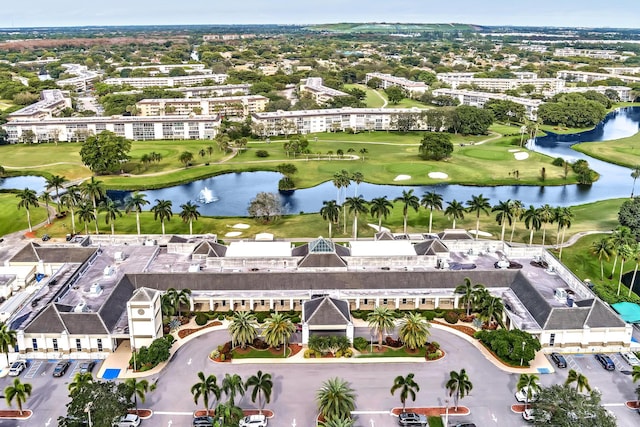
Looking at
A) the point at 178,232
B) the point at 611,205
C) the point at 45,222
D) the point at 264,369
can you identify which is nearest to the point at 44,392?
the point at 264,369

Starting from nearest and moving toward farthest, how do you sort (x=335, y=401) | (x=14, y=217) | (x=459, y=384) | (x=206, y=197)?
1. (x=335, y=401)
2. (x=459, y=384)
3. (x=14, y=217)
4. (x=206, y=197)

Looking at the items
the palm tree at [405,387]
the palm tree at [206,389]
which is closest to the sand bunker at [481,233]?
the palm tree at [405,387]

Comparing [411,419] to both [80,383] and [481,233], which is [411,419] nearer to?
[80,383]

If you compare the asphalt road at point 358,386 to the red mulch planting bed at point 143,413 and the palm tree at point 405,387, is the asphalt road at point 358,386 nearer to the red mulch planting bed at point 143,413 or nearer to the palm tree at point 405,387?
the red mulch planting bed at point 143,413

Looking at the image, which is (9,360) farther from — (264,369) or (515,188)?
(515,188)

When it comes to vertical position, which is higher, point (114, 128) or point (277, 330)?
point (277, 330)

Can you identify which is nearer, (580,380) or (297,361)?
(580,380)

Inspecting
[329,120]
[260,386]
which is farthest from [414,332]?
[329,120]
